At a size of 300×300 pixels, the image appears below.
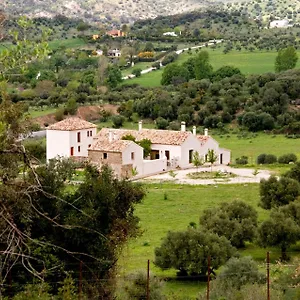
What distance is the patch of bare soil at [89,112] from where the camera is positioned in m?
66.4

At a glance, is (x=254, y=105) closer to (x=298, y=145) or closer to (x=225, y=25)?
(x=298, y=145)

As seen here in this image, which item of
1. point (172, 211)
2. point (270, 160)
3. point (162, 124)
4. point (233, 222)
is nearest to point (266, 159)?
point (270, 160)

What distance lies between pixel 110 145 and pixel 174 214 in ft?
44.8

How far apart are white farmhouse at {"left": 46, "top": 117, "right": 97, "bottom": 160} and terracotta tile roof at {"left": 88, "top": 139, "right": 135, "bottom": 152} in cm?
180

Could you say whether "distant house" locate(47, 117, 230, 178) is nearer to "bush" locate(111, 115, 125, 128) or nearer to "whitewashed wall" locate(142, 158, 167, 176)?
"whitewashed wall" locate(142, 158, 167, 176)

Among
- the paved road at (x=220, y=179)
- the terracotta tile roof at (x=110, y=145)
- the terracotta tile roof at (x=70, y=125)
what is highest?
the terracotta tile roof at (x=70, y=125)

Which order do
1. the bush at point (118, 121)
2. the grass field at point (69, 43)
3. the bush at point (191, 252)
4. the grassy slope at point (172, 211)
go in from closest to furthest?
the bush at point (191, 252)
the grassy slope at point (172, 211)
the bush at point (118, 121)
the grass field at point (69, 43)

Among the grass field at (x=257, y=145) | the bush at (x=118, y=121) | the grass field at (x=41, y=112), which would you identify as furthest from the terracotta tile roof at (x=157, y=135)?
the grass field at (x=41, y=112)

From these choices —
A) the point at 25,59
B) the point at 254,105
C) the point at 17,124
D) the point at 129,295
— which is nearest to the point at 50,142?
the point at 254,105

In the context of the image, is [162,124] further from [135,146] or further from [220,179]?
[220,179]

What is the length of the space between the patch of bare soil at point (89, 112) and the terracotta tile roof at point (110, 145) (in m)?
19.1

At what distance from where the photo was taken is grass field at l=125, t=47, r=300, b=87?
9450cm

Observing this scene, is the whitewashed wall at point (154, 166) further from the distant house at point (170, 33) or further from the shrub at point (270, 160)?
the distant house at point (170, 33)

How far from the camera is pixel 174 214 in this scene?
33.4 metres
